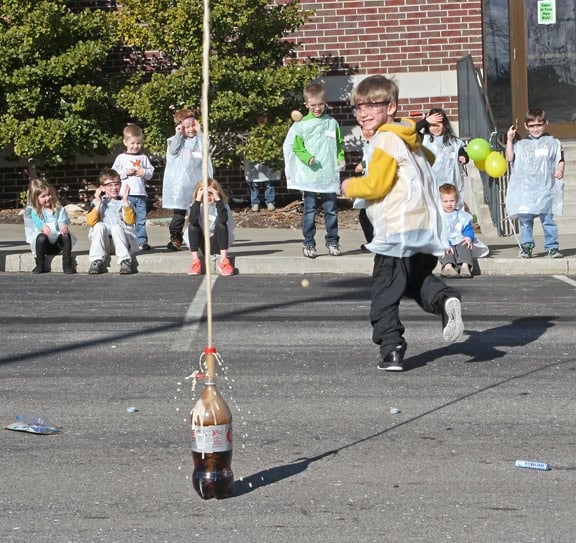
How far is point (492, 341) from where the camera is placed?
338 inches

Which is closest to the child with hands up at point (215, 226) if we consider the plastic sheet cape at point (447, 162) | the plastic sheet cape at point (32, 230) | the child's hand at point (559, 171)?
the plastic sheet cape at point (32, 230)

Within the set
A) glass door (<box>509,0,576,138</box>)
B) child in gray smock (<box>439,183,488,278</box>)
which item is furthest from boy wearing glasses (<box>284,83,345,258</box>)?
glass door (<box>509,0,576,138</box>)

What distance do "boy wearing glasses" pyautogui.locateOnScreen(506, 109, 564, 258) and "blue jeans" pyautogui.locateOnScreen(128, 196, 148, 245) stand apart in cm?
384

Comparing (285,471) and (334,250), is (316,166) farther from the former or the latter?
(285,471)

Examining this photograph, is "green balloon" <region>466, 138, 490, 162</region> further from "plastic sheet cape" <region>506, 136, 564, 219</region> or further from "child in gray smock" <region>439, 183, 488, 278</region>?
"child in gray smock" <region>439, 183, 488, 278</region>

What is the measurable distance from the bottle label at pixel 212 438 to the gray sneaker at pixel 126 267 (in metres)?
7.64

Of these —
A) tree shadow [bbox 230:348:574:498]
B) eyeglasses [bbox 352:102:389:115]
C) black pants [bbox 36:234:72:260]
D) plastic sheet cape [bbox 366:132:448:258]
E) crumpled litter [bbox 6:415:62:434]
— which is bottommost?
tree shadow [bbox 230:348:574:498]

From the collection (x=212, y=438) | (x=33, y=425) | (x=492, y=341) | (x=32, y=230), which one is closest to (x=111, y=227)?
(x=32, y=230)

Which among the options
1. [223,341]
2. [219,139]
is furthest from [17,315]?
[219,139]

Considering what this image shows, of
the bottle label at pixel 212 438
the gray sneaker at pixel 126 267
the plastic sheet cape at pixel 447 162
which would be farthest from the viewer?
the plastic sheet cape at pixel 447 162

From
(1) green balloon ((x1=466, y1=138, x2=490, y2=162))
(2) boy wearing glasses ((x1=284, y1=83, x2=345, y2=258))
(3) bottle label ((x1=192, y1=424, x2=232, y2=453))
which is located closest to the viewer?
(3) bottle label ((x1=192, y1=424, x2=232, y2=453))

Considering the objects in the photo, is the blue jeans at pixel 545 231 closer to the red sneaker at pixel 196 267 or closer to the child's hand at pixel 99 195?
the red sneaker at pixel 196 267

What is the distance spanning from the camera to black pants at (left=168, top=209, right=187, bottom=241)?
44.9ft

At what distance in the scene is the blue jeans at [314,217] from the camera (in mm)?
12836
